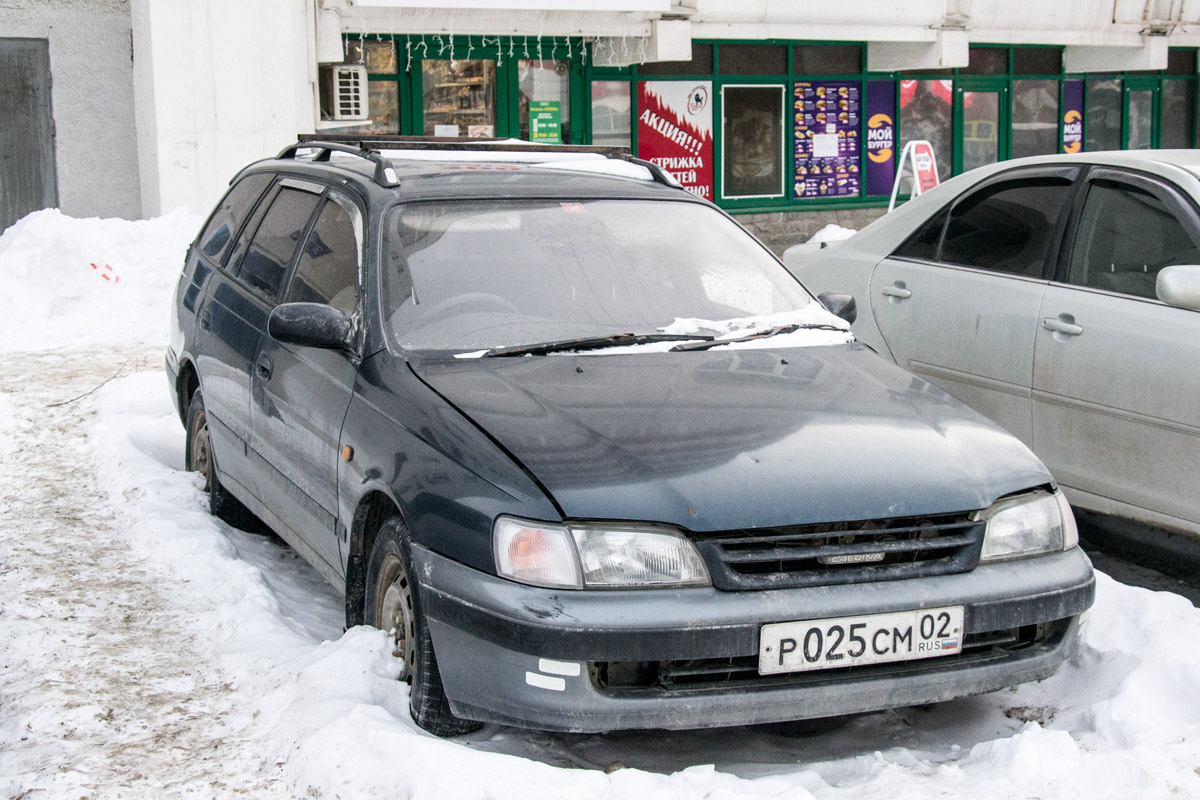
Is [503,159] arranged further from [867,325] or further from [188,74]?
[188,74]

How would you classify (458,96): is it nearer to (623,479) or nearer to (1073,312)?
(1073,312)

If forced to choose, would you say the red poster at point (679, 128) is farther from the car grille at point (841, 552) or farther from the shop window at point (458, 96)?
the car grille at point (841, 552)

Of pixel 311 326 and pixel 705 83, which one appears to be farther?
pixel 705 83

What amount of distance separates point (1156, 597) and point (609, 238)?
2.13 metres

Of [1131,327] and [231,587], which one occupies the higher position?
[1131,327]

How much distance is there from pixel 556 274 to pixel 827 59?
14220 mm

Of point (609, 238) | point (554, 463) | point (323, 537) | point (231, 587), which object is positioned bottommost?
point (231, 587)

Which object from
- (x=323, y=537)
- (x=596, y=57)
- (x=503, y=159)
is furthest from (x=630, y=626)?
(x=596, y=57)

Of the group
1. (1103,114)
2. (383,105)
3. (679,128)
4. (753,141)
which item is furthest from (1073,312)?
(1103,114)

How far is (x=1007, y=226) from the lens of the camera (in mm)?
5953

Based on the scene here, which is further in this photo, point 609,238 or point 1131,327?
point 1131,327

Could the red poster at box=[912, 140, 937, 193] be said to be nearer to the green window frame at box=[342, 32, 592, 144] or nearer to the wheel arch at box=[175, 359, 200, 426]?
the green window frame at box=[342, 32, 592, 144]

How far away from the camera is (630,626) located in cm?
319

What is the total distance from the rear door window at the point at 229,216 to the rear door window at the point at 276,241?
29cm
